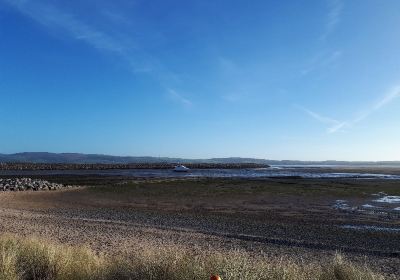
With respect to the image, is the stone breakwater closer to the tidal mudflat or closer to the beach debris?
the tidal mudflat

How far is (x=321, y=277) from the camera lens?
7.35 metres

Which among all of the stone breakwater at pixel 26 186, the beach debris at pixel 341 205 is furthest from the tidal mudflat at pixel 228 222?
the stone breakwater at pixel 26 186

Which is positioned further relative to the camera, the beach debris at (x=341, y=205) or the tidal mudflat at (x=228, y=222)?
the beach debris at (x=341, y=205)

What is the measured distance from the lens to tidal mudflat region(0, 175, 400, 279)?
45.2ft

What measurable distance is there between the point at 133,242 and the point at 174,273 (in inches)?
287

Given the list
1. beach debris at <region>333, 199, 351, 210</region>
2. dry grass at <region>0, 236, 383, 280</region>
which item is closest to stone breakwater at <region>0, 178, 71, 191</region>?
beach debris at <region>333, 199, 351, 210</region>

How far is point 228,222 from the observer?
19578mm

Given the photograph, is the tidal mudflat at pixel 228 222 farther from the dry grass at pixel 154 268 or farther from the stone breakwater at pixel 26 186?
the stone breakwater at pixel 26 186

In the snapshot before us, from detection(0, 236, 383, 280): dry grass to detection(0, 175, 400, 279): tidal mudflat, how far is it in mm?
3142

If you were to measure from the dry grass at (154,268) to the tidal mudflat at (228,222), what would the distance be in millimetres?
3142

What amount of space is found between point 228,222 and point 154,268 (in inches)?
494

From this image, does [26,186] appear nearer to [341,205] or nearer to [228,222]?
[228,222]

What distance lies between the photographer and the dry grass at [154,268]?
6750mm

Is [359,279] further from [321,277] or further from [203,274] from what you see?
[203,274]
